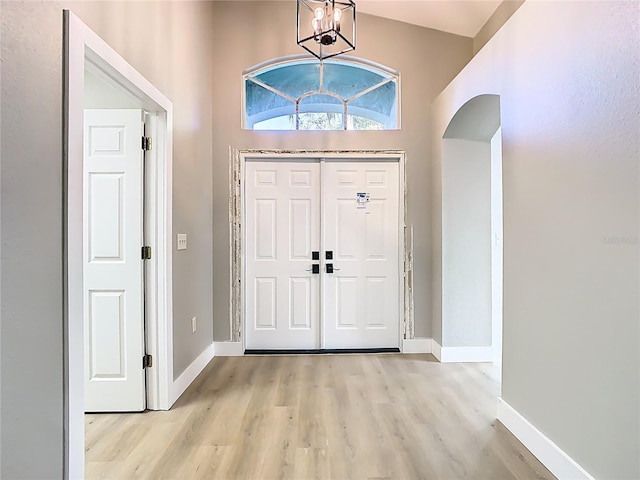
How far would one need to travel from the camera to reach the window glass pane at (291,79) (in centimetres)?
397

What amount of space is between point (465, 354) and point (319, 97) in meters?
3.00

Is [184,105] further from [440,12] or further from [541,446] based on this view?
[541,446]

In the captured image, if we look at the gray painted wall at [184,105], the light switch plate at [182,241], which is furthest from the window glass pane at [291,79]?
the light switch plate at [182,241]

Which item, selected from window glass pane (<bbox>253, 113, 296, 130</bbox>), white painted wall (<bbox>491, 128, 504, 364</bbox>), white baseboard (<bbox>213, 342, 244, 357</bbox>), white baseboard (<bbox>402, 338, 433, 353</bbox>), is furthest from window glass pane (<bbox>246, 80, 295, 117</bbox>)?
white baseboard (<bbox>402, 338, 433, 353</bbox>)

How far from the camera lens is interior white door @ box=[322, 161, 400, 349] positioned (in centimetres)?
395

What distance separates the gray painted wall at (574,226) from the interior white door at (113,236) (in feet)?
7.98

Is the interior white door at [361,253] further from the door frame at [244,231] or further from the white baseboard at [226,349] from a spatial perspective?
the white baseboard at [226,349]

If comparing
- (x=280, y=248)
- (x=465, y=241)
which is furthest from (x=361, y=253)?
(x=465, y=241)

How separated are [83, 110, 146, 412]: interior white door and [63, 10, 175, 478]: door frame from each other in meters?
0.08

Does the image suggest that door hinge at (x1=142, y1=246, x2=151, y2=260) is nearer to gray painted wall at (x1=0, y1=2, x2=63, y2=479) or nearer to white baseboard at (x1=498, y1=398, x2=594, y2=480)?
gray painted wall at (x1=0, y1=2, x2=63, y2=479)

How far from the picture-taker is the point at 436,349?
373 cm

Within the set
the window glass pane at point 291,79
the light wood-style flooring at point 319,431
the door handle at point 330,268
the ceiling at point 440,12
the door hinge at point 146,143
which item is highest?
the ceiling at point 440,12

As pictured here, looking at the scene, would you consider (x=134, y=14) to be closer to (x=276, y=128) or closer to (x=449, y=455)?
(x=276, y=128)

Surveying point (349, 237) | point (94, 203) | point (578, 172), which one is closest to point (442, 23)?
point (349, 237)
